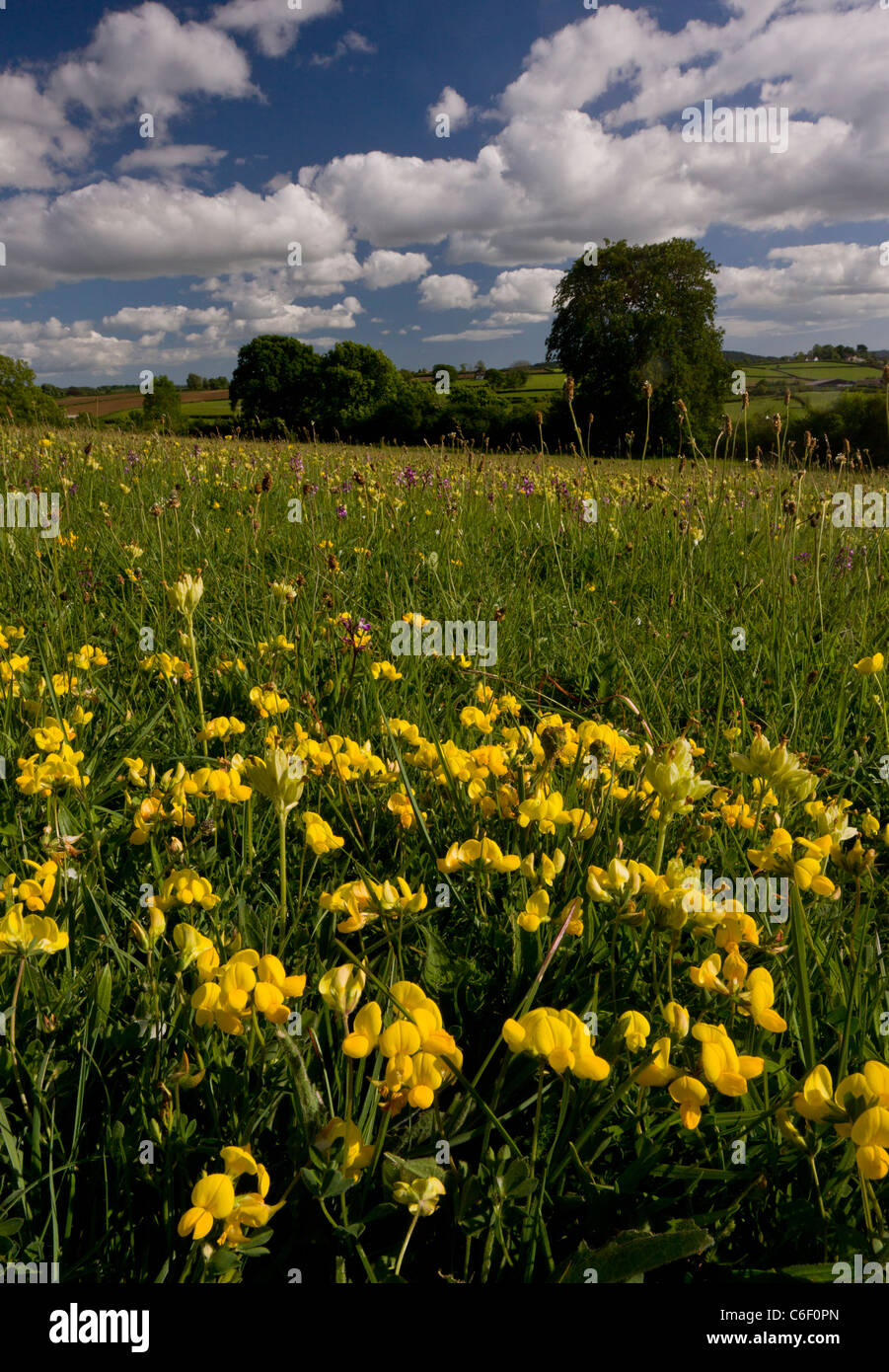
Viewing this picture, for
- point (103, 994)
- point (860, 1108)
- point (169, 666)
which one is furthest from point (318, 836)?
point (169, 666)

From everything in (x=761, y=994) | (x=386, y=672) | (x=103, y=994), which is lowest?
(x=103, y=994)

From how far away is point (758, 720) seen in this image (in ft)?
8.91

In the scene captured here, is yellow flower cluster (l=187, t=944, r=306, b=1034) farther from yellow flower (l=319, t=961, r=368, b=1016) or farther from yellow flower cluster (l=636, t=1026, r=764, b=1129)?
yellow flower cluster (l=636, t=1026, r=764, b=1129)

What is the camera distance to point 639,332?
34781mm

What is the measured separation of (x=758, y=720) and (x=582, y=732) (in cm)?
118

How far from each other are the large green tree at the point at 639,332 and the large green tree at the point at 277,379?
64.4 feet

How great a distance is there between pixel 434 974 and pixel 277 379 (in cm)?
5467

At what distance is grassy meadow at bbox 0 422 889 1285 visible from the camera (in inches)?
37.7

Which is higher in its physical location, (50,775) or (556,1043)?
(50,775)

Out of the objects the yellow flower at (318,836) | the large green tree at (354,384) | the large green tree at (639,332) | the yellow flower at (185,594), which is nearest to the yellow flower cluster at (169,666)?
the yellow flower at (185,594)

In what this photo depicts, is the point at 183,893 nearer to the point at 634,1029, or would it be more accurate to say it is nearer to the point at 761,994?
the point at 634,1029

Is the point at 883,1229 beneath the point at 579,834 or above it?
beneath
